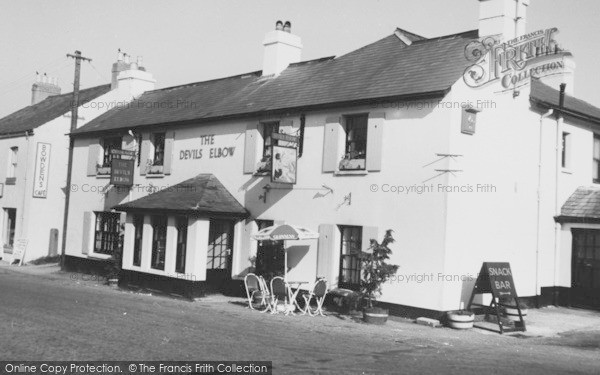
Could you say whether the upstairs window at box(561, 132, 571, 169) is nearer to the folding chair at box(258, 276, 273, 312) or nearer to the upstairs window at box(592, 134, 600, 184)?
the upstairs window at box(592, 134, 600, 184)

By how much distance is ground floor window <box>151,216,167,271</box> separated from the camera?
19.0 metres

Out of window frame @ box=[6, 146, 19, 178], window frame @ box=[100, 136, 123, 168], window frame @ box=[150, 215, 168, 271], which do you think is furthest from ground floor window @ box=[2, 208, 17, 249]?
window frame @ box=[150, 215, 168, 271]

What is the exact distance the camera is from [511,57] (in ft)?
50.2

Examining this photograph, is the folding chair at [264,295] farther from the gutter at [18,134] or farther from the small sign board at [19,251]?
the gutter at [18,134]

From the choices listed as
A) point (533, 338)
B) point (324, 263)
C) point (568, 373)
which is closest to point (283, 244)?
point (324, 263)

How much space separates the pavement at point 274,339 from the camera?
30.5 ft

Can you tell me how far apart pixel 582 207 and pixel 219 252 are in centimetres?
1079

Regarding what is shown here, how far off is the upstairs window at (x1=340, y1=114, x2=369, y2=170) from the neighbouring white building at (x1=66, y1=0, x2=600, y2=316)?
49 mm

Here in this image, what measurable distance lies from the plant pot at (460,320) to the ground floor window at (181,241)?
26.7 feet

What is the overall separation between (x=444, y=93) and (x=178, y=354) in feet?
27.4

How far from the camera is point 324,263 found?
16156 mm

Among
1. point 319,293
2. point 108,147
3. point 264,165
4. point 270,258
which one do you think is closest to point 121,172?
point 108,147

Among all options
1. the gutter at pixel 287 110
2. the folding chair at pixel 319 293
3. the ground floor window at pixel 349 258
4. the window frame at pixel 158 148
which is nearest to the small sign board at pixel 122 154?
the window frame at pixel 158 148

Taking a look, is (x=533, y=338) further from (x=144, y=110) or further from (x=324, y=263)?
(x=144, y=110)
